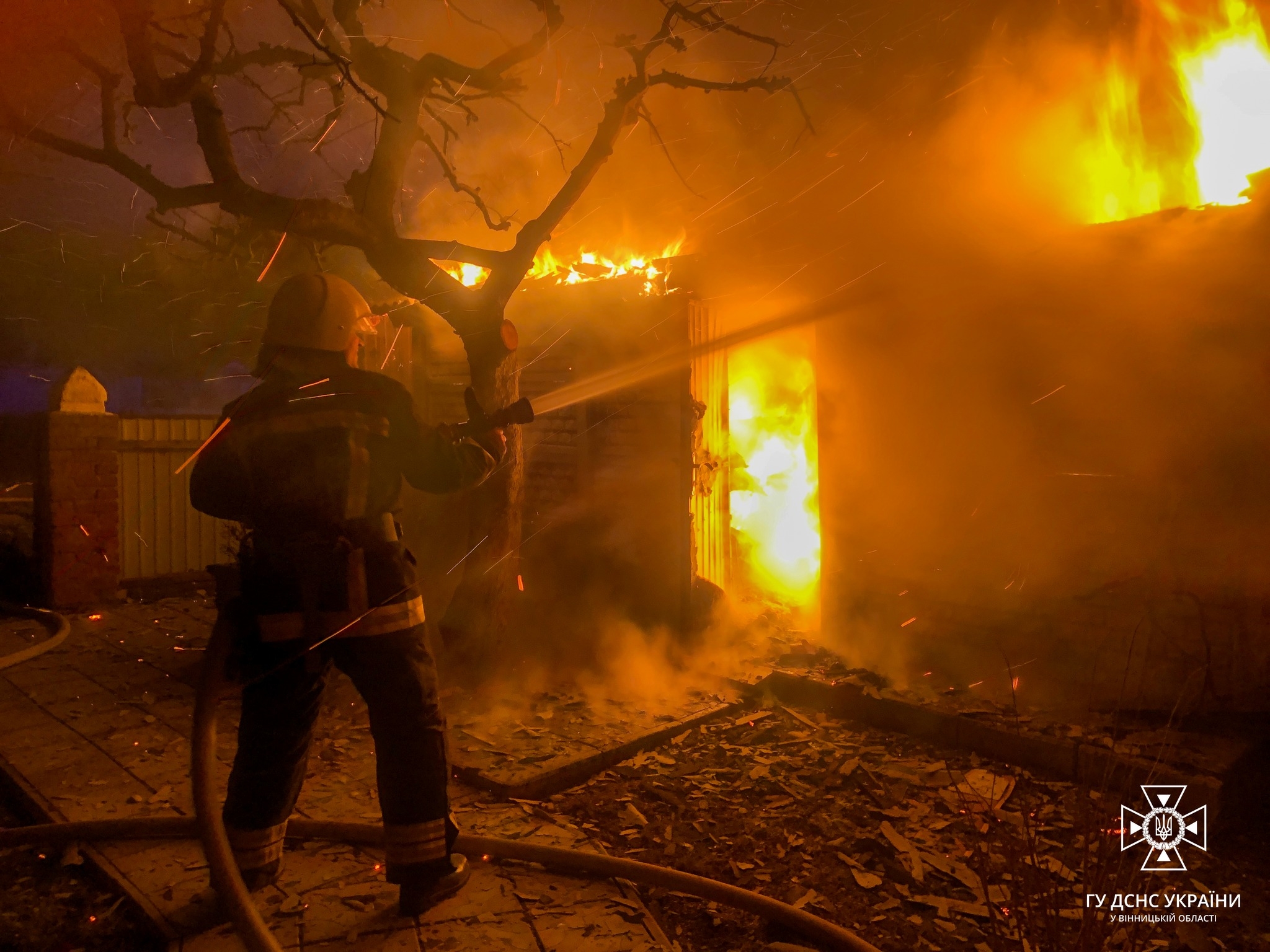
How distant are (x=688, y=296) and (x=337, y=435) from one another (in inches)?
222

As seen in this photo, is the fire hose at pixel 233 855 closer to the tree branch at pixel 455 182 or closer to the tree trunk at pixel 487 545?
the tree trunk at pixel 487 545

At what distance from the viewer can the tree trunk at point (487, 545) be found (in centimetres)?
686

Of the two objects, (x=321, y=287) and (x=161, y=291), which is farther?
(x=161, y=291)

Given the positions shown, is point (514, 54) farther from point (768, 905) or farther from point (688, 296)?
point (768, 905)

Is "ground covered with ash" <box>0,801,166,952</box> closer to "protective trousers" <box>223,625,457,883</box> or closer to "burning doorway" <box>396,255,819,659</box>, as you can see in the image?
"protective trousers" <box>223,625,457,883</box>

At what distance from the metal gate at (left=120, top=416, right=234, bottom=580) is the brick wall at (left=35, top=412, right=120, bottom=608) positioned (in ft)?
2.27

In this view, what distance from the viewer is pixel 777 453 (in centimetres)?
1016

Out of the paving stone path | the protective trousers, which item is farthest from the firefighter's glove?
the paving stone path

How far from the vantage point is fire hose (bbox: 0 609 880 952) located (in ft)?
9.18

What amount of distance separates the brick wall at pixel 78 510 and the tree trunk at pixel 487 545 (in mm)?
5376

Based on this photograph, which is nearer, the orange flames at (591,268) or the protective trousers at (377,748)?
the protective trousers at (377,748)

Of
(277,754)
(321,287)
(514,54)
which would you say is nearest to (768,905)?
(277,754)

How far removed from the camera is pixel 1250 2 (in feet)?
25.6

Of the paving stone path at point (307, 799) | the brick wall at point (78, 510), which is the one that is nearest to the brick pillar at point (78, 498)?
the brick wall at point (78, 510)
